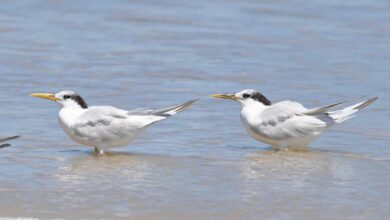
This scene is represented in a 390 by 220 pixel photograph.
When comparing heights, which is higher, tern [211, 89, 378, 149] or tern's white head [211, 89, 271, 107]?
tern's white head [211, 89, 271, 107]

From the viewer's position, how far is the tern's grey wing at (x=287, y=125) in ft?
29.2

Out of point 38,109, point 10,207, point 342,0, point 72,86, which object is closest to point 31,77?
point 72,86

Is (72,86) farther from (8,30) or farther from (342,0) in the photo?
(342,0)

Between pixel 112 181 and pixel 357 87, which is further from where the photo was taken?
pixel 357 87

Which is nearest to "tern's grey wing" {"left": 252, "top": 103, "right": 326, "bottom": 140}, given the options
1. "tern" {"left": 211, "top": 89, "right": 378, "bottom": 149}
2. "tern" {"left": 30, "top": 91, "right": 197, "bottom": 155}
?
"tern" {"left": 211, "top": 89, "right": 378, "bottom": 149}

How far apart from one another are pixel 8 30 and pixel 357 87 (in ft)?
16.0

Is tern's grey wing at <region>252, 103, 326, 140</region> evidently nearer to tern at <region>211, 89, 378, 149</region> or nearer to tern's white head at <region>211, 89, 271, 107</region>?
tern at <region>211, 89, 378, 149</region>

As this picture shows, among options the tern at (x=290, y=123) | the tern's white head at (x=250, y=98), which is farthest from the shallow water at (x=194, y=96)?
the tern's white head at (x=250, y=98)

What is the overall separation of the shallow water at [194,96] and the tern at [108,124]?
133 mm

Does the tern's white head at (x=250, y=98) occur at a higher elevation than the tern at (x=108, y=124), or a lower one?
higher

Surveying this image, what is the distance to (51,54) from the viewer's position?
41.8 feet

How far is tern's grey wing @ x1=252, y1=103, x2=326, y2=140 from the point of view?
889 centimetres

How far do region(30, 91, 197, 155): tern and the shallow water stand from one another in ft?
A: 0.44

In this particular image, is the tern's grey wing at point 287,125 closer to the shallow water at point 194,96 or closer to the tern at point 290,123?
the tern at point 290,123
